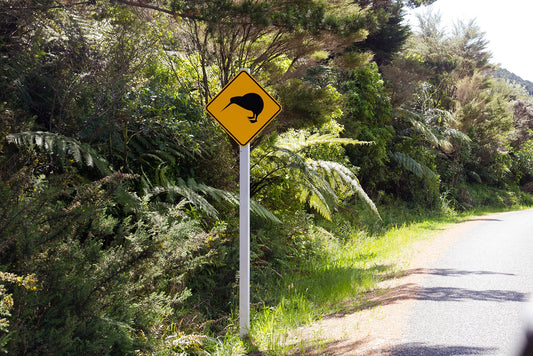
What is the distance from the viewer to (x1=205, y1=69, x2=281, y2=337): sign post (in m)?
5.30

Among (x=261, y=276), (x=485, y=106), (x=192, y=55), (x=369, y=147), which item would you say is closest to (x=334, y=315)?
(x=261, y=276)

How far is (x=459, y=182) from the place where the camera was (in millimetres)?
24406

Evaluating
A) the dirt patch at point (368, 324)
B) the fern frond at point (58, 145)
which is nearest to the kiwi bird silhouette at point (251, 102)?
the fern frond at point (58, 145)

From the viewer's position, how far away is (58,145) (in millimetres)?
5430

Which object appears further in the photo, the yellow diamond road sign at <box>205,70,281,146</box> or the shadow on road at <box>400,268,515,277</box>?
the shadow on road at <box>400,268,515,277</box>

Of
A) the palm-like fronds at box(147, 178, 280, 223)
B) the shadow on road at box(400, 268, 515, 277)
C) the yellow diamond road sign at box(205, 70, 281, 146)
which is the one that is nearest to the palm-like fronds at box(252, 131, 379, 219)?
the shadow on road at box(400, 268, 515, 277)

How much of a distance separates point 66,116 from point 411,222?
40.9ft

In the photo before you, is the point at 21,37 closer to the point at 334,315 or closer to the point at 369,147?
the point at 334,315

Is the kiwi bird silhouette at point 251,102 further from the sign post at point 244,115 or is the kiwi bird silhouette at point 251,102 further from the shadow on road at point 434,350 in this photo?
the shadow on road at point 434,350

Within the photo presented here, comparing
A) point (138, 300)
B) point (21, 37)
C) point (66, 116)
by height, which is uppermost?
point (21, 37)

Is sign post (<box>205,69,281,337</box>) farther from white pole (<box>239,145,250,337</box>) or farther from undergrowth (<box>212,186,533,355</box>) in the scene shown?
undergrowth (<box>212,186,533,355</box>)

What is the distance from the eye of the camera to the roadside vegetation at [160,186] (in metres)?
3.93

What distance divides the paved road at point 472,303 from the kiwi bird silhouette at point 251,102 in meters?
2.78

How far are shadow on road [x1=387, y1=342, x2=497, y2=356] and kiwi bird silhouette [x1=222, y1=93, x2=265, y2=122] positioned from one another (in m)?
2.75
